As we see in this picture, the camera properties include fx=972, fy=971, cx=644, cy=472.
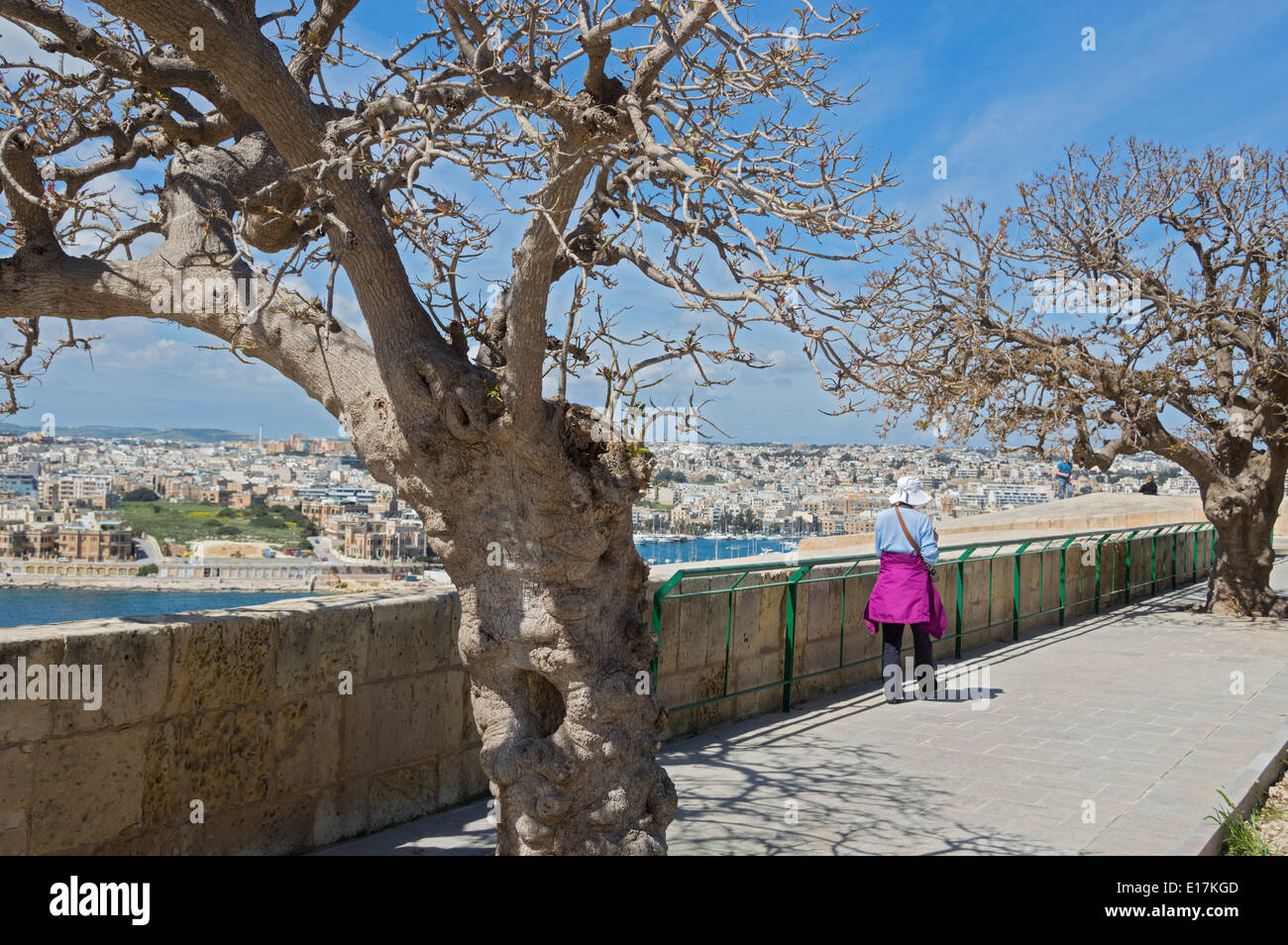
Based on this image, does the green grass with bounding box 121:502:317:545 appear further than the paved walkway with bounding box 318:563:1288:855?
Yes

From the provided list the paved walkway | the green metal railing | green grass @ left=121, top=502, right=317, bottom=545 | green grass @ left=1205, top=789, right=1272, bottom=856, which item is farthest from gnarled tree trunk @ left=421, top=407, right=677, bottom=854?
green grass @ left=121, top=502, right=317, bottom=545

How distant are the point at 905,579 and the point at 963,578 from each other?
10.1ft

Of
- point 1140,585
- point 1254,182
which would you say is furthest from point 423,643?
point 1140,585

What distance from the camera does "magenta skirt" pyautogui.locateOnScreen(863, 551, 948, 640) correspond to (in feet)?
28.7

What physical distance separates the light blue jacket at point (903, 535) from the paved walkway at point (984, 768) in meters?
1.46

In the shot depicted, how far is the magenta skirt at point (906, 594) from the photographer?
28.7ft

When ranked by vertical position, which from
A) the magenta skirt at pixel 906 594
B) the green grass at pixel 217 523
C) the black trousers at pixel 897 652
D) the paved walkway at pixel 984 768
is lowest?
the paved walkway at pixel 984 768

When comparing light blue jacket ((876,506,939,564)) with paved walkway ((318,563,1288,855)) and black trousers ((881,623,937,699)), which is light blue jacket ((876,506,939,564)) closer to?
black trousers ((881,623,937,699))

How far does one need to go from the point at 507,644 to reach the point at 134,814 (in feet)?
5.85

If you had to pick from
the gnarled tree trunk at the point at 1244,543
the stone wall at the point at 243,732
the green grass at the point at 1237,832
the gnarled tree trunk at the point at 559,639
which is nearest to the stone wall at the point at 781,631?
the stone wall at the point at 243,732

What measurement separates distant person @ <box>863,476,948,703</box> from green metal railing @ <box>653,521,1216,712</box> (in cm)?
57

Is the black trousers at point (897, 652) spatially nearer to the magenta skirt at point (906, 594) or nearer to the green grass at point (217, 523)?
the magenta skirt at point (906, 594)

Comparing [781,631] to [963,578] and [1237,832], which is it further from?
[1237,832]

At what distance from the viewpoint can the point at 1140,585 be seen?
17.9 metres
